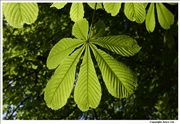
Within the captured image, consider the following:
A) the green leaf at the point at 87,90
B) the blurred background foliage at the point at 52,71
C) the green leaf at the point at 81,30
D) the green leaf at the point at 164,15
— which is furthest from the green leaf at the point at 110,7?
the blurred background foliage at the point at 52,71

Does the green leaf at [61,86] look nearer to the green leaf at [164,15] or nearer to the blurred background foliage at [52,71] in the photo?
the green leaf at [164,15]

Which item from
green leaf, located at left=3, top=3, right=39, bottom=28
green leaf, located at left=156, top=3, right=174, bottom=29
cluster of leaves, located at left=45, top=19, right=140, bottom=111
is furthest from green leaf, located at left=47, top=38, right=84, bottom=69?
green leaf, located at left=156, top=3, right=174, bottom=29

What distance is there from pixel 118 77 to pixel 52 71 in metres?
3.42

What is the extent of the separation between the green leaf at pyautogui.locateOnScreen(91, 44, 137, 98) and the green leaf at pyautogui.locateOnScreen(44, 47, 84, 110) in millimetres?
127

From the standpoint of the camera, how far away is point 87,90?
97 cm

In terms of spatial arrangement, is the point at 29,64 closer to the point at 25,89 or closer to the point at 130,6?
the point at 25,89

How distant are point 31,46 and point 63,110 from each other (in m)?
Answer: 1.25

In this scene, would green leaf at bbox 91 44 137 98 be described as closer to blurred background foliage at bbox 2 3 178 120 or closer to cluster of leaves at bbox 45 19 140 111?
cluster of leaves at bbox 45 19 140 111

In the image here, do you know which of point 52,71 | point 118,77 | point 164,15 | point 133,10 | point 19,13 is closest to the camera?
point 19,13

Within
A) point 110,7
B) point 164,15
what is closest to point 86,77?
point 110,7

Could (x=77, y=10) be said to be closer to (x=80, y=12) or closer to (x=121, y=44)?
(x=80, y=12)

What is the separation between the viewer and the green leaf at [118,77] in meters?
0.96

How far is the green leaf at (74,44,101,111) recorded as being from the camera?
96 centimetres

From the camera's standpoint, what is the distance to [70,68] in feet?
3.18
